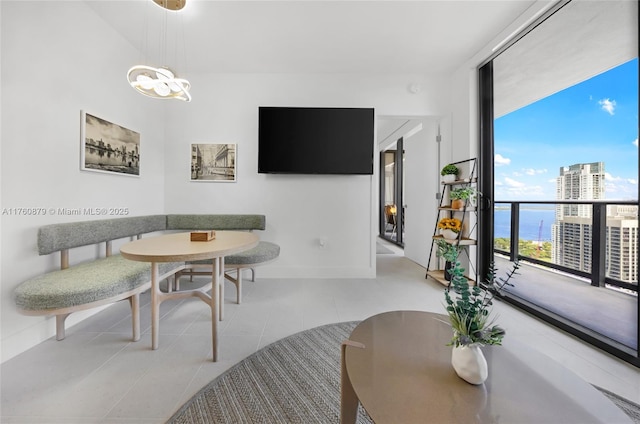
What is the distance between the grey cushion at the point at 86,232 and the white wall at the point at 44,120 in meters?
0.12

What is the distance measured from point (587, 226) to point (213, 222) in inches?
187

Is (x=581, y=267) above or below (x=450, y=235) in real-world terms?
below

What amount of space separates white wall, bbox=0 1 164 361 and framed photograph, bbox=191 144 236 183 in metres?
0.92

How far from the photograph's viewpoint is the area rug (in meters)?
1.12

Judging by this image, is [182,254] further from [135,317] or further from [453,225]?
[453,225]

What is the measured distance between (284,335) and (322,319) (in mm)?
413

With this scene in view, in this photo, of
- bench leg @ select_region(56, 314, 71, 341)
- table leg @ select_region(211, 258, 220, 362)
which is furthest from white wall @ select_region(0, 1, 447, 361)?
table leg @ select_region(211, 258, 220, 362)

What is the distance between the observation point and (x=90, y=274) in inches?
65.0

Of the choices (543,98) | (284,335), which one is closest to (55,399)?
(284,335)

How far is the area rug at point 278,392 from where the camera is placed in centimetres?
112

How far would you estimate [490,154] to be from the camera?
8.93 ft

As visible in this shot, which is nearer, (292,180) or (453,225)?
(453,225)

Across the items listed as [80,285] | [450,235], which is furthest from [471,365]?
[450,235]

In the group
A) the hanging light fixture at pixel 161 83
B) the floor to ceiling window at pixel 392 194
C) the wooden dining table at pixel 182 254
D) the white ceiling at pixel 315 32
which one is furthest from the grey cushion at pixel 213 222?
the floor to ceiling window at pixel 392 194
